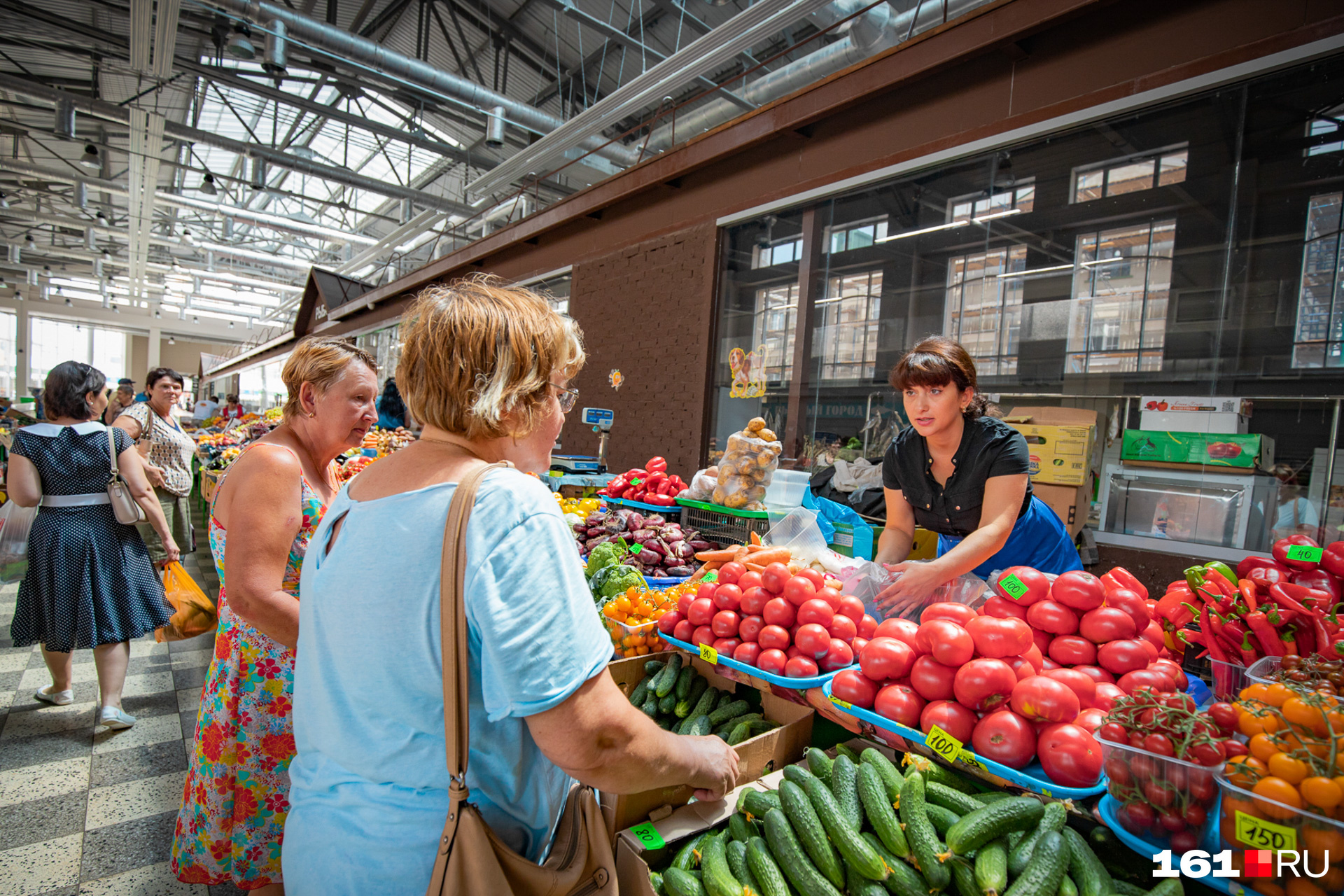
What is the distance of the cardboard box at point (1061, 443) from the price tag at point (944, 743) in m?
3.64

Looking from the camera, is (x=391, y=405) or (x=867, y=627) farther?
(x=391, y=405)

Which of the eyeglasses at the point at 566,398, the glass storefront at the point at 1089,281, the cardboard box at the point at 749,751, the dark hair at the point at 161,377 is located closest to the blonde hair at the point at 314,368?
the eyeglasses at the point at 566,398

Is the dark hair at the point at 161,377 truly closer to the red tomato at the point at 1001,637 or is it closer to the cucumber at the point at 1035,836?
the red tomato at the point at 1001,637

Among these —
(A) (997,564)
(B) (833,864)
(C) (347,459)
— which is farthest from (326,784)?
(C) (347,459)

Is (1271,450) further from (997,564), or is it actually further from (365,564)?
(365,564)

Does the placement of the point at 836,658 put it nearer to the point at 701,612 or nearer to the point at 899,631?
the point at 899,631

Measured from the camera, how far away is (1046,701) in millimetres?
1332

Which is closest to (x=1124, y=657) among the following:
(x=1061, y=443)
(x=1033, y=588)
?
(x=1033, y=588)

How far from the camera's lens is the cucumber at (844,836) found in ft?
4.16

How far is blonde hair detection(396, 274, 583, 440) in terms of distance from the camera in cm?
102

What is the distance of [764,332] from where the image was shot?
6.19 metres

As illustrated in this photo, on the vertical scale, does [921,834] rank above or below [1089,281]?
below

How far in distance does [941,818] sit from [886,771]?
0.17 m

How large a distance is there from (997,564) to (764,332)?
12.8 feet
